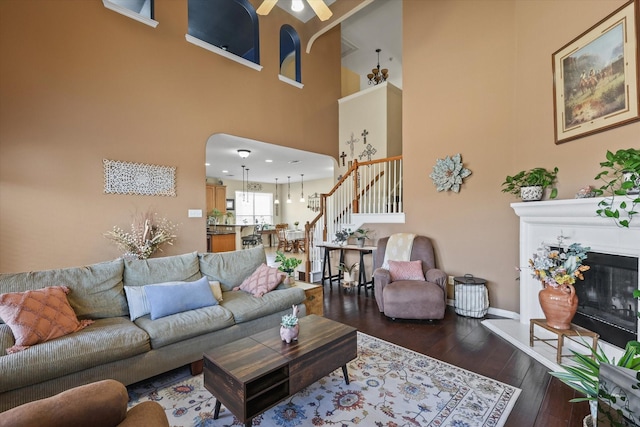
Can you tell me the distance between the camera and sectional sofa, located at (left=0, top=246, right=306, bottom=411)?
170 centimetres

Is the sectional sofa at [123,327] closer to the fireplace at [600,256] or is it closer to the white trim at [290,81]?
the fireplace at [600,256]

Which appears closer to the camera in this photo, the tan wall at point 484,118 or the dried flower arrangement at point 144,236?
the tan wall at point 484,118

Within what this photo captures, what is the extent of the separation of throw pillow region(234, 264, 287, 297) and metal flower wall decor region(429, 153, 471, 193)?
252 cm

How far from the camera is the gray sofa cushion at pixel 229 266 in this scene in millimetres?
3051

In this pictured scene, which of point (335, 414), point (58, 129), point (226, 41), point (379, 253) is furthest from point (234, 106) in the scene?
point (335, 414)

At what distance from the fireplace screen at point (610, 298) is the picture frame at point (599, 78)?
3.73ft

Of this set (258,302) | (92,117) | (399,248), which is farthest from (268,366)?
(92,117)

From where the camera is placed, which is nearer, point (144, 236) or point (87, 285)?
point (87, 285)

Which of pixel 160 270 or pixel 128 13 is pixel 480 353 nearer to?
pixel 160 270

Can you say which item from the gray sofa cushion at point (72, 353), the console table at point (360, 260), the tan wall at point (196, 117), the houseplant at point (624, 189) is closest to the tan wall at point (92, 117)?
the tan wall at point (196, 117)

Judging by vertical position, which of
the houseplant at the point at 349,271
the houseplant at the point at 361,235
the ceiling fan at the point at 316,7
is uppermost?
the ceiling fan at the point at 316,7

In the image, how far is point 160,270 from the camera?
2.71 metres

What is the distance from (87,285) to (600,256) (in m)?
4.38

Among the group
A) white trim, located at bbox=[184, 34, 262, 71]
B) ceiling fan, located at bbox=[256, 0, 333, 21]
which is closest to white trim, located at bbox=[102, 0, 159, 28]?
white trim, located at bbox=[184, 34, 262, 71]
